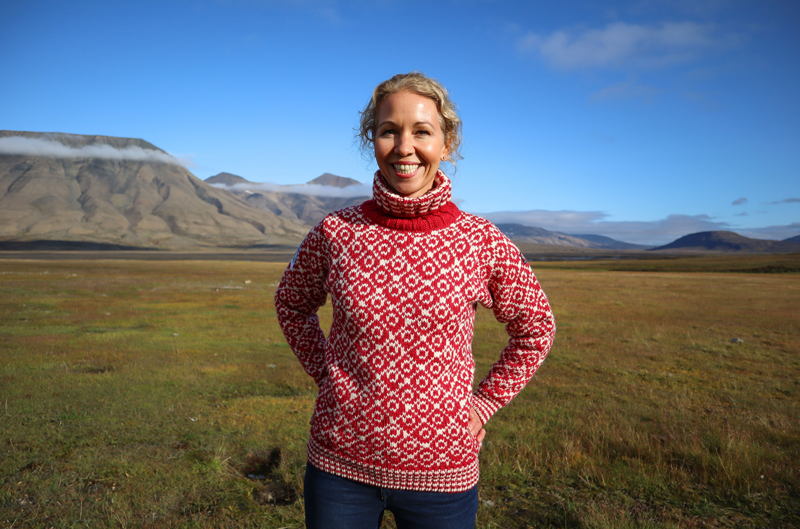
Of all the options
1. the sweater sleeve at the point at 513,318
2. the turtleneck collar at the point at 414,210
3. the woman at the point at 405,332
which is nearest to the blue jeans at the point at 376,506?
the woman at the point at 405,332

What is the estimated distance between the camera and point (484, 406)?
201cm

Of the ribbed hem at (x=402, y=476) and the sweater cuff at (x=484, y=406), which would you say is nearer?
the ribbed hem at (x=402, y=476)

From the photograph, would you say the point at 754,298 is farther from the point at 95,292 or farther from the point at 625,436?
the point at 95,292

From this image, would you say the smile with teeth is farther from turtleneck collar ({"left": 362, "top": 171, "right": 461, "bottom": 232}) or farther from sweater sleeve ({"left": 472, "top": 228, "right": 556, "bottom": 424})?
sweater sleeve ({"left": 472, "top": 228, "right": 556, "bottom": 424})

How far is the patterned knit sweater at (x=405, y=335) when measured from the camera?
175 cm

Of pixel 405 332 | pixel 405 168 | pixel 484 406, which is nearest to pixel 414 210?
pixel 405 168

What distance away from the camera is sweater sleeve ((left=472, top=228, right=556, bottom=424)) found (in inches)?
75.0

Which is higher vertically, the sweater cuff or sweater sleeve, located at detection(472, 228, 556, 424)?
sweater sleeve, located at detection(472, 228, 556, 424)

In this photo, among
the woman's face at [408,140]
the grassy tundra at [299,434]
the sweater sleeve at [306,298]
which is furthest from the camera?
the grassy tundra at [299,434]

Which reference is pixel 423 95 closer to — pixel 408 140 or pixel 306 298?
pixel 408 140

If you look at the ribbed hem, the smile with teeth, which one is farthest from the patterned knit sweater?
the smile with teeth

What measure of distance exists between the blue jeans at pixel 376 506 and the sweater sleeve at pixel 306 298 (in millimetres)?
460

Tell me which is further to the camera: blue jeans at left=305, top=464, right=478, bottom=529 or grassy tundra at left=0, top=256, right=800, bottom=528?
grassy tundra at left=0, top=256, right=800, bottom=528

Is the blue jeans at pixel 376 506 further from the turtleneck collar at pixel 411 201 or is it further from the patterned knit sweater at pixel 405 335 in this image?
the turtleneck collar at pixel 411 201
